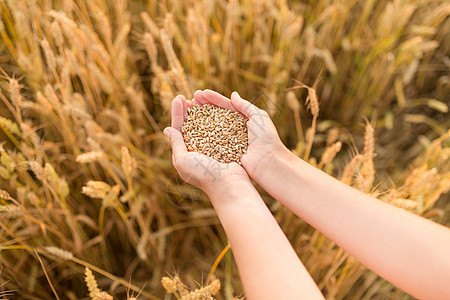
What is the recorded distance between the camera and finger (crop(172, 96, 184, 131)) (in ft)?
2.65

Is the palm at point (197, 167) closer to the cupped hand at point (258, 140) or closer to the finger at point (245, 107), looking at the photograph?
the cupped hand at point (258, 140)

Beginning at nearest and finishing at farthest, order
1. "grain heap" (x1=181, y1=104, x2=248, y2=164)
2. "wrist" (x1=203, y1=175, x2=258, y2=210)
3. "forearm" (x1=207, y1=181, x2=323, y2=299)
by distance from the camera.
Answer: "forearm" (x1=207, y1=181, x2=323, y2=299)
"wrist" (x1=203, y1=175, x2=258, y2=210)
"grain heap" (x1=181, y1=104, x2=248, y2=164)

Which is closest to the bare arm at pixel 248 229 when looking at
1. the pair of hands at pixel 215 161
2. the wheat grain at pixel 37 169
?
the pair of hands at pixel 215 161

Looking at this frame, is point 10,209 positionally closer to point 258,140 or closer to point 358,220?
point 258,140

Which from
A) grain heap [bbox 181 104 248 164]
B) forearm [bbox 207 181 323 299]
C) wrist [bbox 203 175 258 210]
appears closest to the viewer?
forearm [bbox 207 181 323 299]

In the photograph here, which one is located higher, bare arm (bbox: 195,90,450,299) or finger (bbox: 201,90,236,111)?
finger (bbox: 201,90,236,111)

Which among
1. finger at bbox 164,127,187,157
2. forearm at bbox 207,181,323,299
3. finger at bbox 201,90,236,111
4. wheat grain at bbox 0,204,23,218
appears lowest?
forearm at bbox 207,181,323,299

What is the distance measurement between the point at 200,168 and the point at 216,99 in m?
0.22

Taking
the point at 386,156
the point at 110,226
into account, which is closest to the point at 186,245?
the point at 110,226

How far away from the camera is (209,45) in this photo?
3.59ft

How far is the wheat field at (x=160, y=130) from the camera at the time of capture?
767mm

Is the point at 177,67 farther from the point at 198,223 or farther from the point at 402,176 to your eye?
the point at 402,176

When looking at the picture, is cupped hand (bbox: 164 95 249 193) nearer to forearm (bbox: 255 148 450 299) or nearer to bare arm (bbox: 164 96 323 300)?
bare arm (bbox: 164 96 323 300)

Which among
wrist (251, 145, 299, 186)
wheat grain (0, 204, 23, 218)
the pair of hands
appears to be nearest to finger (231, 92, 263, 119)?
the pair of hands
